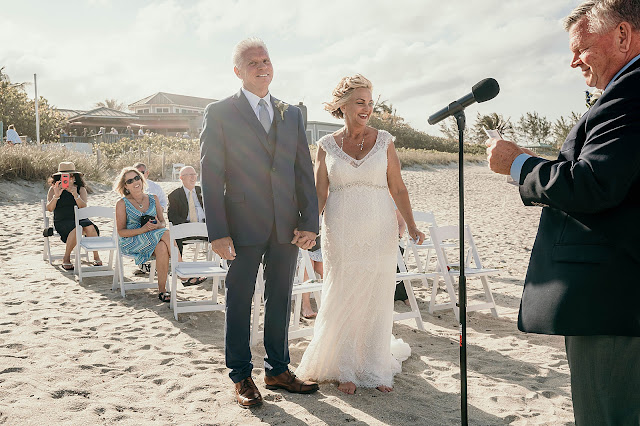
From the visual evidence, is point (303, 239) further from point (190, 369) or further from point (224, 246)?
point (190, 369)

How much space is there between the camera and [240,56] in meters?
3.73

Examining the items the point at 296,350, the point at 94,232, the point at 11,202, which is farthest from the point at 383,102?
the point at 296,350

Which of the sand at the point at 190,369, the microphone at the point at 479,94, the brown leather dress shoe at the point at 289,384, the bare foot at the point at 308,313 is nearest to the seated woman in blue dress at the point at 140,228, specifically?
the sand at the point at 190,369

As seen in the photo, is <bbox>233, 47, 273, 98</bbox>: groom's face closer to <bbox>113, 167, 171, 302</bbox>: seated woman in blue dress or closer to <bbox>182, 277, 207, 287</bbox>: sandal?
<bbox>113, 167, 171, 302</bbox>: seated woman in blue dress

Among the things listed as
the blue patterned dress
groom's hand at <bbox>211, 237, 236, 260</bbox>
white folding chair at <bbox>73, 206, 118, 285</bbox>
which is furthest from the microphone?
white folding chair at <bbox>73, 206, 118, 285</bbox>

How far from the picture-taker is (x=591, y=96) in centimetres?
212

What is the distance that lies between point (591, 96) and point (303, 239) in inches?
83.5

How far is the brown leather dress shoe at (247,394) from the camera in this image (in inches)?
145

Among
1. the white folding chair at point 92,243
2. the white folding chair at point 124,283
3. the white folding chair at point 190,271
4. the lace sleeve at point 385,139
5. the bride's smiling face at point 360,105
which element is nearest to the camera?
the bride's smiling face at point 360,105

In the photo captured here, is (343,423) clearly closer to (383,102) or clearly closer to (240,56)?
(240,56)

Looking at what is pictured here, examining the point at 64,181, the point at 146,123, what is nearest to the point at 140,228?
the point at 64,181

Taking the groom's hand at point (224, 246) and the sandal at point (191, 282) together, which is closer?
the groom's hand at point (224, 246)

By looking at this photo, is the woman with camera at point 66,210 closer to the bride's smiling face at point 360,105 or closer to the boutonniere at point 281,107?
the boutonniere at point 281,107

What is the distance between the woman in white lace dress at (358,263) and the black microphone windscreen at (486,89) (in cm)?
165
